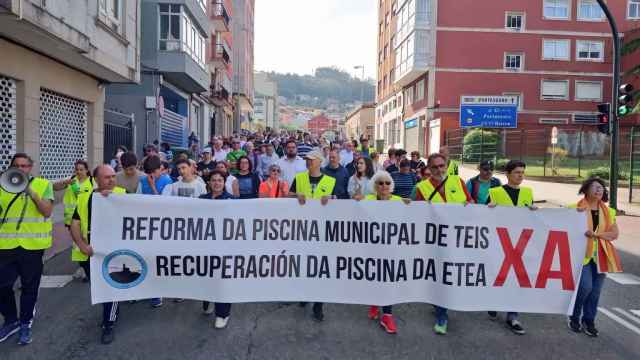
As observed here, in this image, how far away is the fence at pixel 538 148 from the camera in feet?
99.4

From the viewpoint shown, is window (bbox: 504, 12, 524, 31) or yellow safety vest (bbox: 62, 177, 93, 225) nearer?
yellow safety vest (bbox: 62, 177, 93, 225)

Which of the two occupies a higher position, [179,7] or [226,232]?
[179,7]

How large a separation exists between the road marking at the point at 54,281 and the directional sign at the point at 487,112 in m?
26.8

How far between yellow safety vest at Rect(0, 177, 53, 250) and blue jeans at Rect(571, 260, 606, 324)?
530 cm

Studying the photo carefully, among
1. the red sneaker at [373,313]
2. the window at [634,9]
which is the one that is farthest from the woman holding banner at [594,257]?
the window at [634,9]

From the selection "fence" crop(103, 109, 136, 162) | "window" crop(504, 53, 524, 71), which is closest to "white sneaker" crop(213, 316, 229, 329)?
"fence" crop(103, 109, 136, 162)

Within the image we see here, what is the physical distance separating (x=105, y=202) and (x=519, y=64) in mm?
39670

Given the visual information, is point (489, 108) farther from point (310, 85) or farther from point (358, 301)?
point (310, 85)

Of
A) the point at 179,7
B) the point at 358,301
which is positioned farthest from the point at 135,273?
the point at 179,7

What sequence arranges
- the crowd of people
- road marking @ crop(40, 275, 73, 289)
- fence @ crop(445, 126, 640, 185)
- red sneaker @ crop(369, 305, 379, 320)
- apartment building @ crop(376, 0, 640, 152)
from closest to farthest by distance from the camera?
the crowd of people, red sneaker @ crop(369, 305, 379, 320), road marking @ crop(40, 275, 73, 289), fence @ crop(445, 126, 640, 185), apartment building @ crop(376, 0, 640, 152)

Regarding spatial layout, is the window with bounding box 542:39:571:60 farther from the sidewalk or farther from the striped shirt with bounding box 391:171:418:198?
the striped shirt with bounding box 391:171:418:198

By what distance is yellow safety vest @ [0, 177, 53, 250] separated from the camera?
4641 millimetres

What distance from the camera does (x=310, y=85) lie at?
193500 millimetres

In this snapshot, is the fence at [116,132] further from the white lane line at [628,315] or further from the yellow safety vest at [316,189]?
the white lane line at [628,315]
